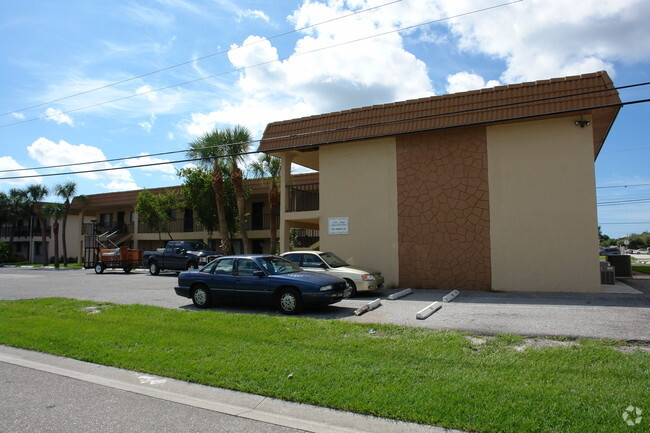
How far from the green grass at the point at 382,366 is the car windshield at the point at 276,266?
1.78 m

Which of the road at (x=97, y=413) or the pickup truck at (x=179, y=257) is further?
the pickup truck at (x=179, y=257)

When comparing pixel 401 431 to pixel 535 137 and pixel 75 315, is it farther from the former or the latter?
pixel 535 137

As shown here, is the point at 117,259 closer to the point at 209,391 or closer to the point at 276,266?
the point at 276,266

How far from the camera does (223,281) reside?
11492 mm

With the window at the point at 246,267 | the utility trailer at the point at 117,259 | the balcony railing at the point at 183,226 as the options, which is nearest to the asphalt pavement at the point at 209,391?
the window at the point at 246,267

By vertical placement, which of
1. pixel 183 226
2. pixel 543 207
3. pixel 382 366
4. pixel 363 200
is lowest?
pixel 382 366

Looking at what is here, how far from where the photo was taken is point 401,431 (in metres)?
4.36

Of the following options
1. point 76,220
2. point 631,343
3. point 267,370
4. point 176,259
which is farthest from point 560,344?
point 76,220

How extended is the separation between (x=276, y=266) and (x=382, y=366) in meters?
5.82

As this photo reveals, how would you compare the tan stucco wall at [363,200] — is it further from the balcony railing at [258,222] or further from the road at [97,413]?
the balcony railing at [258,222]

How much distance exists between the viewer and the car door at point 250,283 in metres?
10.9

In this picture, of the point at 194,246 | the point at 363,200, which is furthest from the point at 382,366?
the point at 194,246

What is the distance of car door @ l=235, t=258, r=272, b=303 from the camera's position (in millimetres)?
10906

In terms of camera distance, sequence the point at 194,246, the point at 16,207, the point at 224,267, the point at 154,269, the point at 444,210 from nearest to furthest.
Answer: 1. the point at 224,267
2. the point at 444,210
3. the point at 154,269
4. the point at 194,246
5. the point at 16,207
